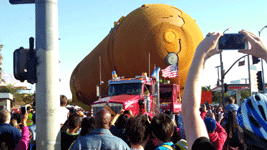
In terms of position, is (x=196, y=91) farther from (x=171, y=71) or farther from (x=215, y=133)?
(x=171, y=71)

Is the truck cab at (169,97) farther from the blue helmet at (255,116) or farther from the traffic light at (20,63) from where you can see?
the blue helmet at (255,116)

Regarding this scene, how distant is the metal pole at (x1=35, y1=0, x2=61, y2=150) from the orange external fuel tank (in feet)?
47.5

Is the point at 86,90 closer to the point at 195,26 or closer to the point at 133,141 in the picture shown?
the point at 195,26

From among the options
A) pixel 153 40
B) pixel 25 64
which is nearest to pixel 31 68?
pixel 25 64

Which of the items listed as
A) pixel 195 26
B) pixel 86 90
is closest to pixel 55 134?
pixel 195 26

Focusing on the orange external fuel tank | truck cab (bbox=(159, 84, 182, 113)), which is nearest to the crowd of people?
truck cab (bbox=(159, 84, 182, 113))

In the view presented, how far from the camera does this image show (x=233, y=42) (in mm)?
1798

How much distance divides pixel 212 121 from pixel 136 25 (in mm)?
15398

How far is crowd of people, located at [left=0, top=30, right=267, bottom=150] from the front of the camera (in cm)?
157

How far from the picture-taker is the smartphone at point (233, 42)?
70.0 inches

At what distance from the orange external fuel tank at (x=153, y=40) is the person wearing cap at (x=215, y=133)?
549 inches

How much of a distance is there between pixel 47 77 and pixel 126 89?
9522mm

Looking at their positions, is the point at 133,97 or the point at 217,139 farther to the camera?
the point at 133,97

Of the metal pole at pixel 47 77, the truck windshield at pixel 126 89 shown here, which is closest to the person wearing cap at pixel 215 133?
the metal pole at pixel 47 77
